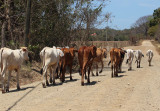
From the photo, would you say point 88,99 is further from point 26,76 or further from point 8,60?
point 26,76

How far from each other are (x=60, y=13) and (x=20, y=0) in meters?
3.62

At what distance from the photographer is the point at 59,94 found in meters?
11.1

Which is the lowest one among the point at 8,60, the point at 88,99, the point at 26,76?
the point at 88,99

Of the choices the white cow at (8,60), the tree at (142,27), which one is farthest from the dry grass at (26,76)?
the tree at (142,27)

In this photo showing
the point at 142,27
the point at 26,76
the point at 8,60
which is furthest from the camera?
the point at 142,27

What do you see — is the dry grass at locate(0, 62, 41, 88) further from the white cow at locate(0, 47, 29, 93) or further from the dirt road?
the dirt road

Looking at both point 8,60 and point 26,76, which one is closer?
point 8,60

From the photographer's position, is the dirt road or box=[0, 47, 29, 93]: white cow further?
box=[0, 47, 29, 93]: white cow

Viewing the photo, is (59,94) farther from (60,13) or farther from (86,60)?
(60,13)

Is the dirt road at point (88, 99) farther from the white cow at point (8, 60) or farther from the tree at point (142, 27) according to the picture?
the tree at point (142, 27)

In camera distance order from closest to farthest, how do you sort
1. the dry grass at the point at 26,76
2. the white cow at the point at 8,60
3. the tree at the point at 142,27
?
the white cow at the point at 8,60 → the dry grass at the point at 26,76 → the tree at the point at 142,27

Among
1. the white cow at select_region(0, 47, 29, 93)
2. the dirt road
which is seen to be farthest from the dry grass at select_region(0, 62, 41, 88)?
the dirt road

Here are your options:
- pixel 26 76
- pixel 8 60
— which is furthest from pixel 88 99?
pixel 26 76

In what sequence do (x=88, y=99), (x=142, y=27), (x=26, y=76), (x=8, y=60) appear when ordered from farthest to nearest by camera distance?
(x=142, y=27) < (x=26, y=76) < (x=8, y=60) < (x=88, y=99)
